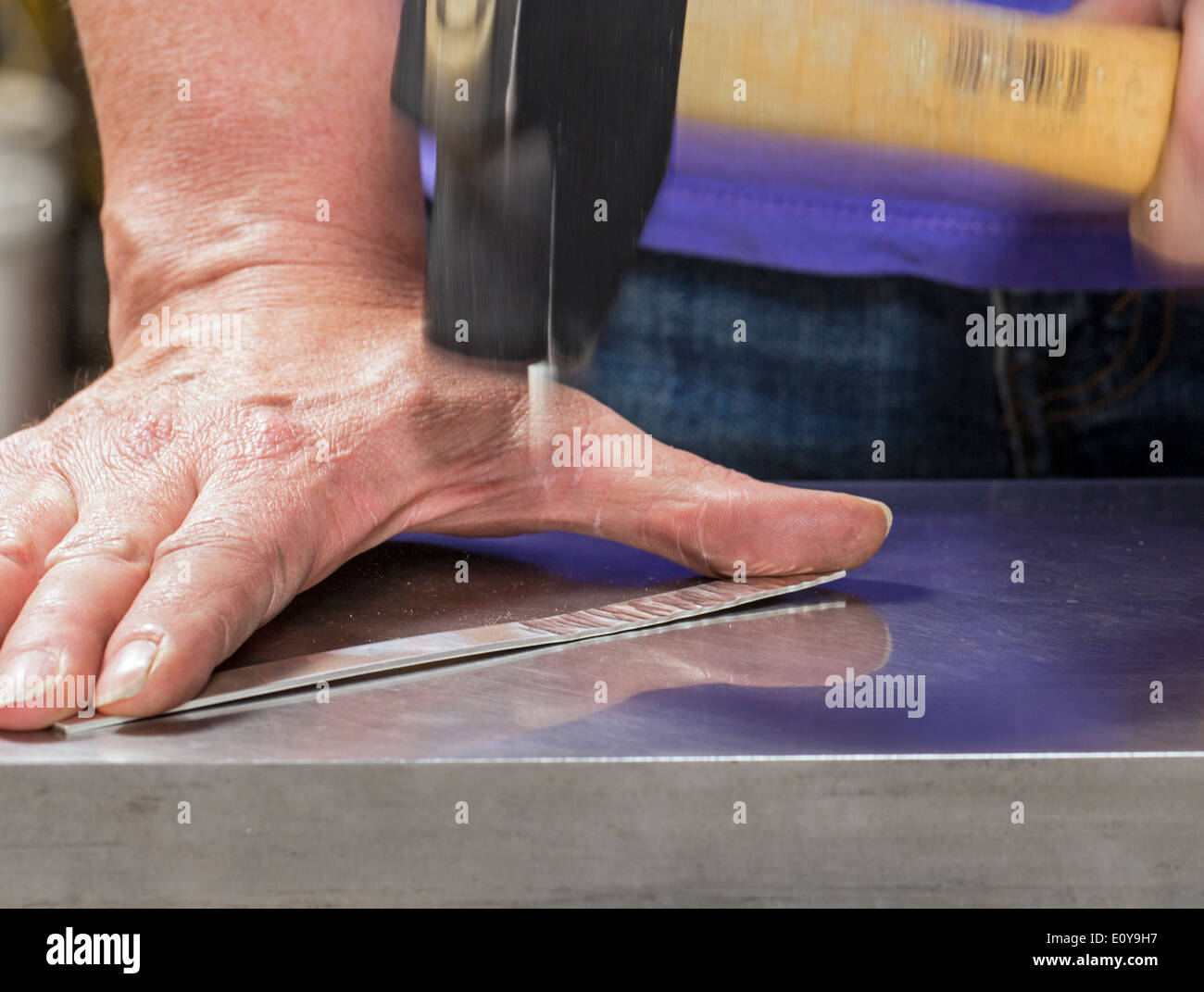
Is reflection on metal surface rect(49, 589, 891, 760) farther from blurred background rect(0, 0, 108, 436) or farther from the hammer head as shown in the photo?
blurred background rect(0, 0, 108, 436)

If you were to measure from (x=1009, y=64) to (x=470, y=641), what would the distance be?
1.41ft

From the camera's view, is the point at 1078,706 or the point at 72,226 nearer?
the point at 1078,706

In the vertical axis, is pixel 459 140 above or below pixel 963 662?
above

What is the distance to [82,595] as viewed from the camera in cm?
46

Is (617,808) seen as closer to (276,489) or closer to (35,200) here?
(276,489)

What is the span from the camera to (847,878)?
1.19 ft

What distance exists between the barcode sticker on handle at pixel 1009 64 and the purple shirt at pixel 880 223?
6cm

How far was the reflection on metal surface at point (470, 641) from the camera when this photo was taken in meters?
0.42

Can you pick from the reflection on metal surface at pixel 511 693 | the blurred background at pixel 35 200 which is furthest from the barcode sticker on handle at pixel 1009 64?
the blurred background at pixel 35 200

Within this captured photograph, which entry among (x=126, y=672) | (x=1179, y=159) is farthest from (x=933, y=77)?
(x=126, y=672)

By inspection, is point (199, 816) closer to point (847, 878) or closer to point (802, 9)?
point (847, 878)
